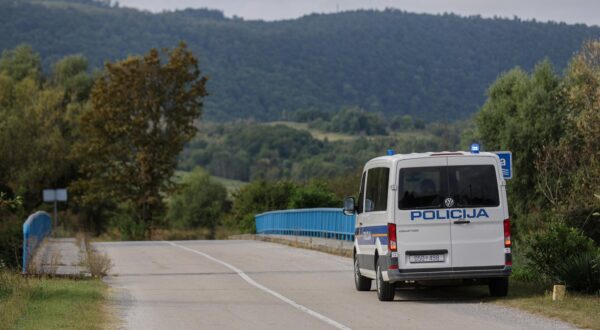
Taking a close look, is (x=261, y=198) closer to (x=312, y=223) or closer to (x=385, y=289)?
(x=312, y=223)

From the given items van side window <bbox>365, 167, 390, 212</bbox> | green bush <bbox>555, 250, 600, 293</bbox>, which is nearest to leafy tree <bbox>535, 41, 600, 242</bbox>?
van side window <bbox>365, 167, 390, 212</bbox>

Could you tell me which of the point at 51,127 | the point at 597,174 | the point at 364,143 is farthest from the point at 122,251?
the point at 364,143

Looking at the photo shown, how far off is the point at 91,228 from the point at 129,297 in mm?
50060

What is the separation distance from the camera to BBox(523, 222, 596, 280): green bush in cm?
1683

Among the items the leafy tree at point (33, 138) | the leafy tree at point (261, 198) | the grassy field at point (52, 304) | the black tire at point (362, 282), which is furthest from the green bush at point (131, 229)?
the black tire at point (362, 282)

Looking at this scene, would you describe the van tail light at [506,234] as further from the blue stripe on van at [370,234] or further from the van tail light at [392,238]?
the blue stripe on van at [370,234]

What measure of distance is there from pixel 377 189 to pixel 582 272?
341 centimetres

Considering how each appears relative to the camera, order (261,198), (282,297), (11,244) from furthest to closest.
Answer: (261,198)
(11,244)
(282,297)

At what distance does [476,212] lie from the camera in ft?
52.7

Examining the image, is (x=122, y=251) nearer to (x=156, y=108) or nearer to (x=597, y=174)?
(x=597, y=174)

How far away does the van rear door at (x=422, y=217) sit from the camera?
627 inches

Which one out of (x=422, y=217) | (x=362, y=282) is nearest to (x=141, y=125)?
(x=362, y=282)

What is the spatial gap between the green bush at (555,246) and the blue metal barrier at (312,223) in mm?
13477

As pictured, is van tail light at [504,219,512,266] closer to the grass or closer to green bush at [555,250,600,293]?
the grass
